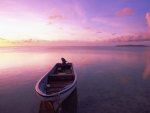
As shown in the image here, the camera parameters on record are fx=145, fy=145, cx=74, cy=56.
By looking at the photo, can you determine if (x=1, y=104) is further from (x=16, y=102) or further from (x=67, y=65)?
(x=67, y=65)

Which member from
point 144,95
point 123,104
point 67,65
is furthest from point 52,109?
point 67,65

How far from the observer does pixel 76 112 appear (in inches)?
413

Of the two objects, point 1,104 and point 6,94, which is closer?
point 1,104

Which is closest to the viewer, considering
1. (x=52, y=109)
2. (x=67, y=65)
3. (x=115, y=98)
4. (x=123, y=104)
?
(x=52, y=109)

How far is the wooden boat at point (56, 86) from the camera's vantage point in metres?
8.09

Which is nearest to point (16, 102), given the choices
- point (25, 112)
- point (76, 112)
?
point (25, 112)

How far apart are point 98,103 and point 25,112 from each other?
576 centimetres

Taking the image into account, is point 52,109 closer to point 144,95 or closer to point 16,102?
point 16,102

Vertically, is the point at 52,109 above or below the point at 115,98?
above

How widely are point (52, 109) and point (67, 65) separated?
42.3 ft

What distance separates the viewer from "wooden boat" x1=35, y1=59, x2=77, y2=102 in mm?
8095

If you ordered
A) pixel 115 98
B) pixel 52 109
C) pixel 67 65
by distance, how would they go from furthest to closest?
pixel 67 65 < pixel 115 98 < pixel 52 109

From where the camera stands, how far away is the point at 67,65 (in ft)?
69.6

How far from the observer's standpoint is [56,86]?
1156cm
